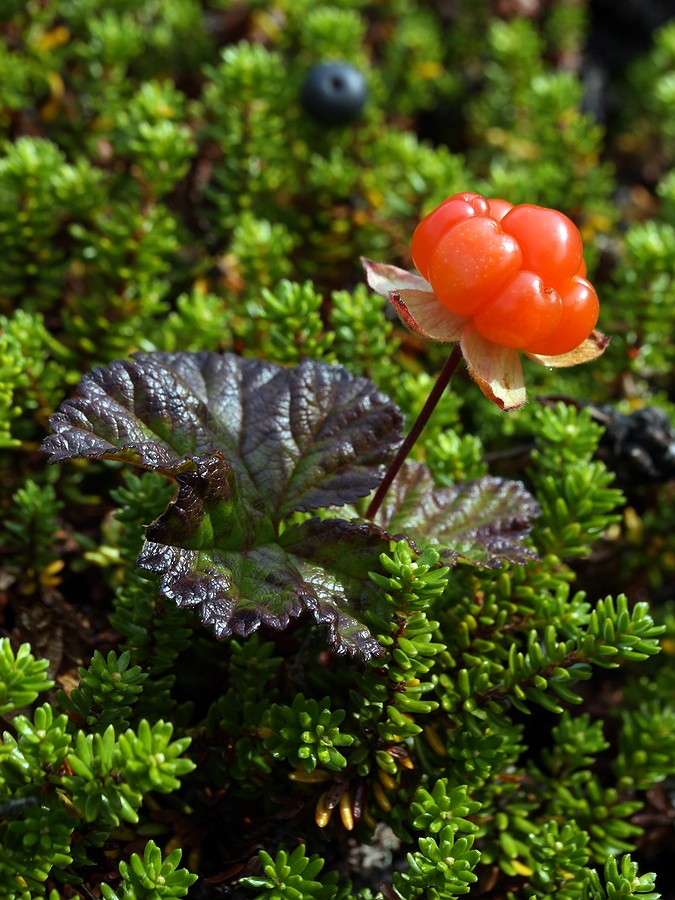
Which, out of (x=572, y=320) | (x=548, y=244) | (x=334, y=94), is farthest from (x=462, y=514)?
(x=334, y=94)

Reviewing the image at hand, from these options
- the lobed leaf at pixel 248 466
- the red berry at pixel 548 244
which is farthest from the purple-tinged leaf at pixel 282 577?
the red berry at pixel 548 244

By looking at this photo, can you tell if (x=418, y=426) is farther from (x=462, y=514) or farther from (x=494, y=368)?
(x=462, y=514)

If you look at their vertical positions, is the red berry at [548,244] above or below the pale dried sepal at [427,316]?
above

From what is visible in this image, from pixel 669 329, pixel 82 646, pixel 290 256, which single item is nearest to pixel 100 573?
pixel 82 646

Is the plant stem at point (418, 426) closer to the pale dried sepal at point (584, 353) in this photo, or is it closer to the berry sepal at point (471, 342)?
the berry sepal at point (471, 342)

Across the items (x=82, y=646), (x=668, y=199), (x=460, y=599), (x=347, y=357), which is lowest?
(x=82, y=646)

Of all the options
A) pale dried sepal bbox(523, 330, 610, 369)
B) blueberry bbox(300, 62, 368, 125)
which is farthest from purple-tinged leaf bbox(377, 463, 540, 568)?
blueberry bbox(300, 62, 368, 125)

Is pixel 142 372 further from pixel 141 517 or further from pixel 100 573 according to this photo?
pixel 100 573

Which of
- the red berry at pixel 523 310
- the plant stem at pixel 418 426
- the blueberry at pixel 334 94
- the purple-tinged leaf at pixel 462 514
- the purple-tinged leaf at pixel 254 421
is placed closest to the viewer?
the red berry at pixel 523 310
